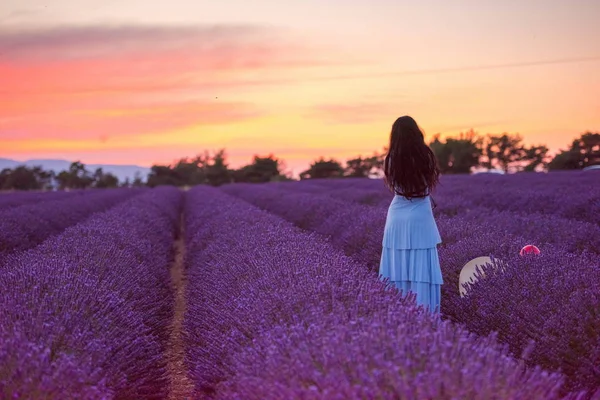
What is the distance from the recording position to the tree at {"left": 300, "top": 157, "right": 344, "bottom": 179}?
5062 cm

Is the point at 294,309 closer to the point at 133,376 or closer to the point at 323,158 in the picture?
the point at 133,376

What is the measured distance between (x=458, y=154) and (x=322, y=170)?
1168cm

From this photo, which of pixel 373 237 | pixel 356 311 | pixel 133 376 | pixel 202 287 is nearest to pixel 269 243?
pixel 202 287

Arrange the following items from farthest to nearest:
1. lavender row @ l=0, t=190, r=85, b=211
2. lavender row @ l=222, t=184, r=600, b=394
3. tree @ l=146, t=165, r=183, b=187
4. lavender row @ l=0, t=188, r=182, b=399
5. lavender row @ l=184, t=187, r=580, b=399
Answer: tree @ l=146, t=165, r=183, b=187, lavender row @ l=0, t=190, r=85, b=211, lavender row @ l=222, t=184, r=600, b=394, lavender row @ l=0, t=188, r=182, b=399, lavender row @ l=184, t=187, r=580, b=399

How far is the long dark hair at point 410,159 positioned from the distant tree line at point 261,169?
150 ft

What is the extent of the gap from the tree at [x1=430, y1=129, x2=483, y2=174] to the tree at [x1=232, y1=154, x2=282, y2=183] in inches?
503

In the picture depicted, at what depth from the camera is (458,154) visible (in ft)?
178

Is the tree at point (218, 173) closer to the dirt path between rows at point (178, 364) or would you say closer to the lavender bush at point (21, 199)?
the lavender bush at point (21, 199)

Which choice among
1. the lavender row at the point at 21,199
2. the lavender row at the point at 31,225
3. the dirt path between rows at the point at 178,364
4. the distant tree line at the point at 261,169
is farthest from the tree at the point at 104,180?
the dirt path between rows at the point at 178,364

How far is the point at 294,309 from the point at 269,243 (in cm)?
201

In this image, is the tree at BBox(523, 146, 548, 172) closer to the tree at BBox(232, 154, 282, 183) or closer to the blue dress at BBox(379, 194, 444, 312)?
the tree at BBox(232, 154, 282, 183)

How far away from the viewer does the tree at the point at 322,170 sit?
50.6m

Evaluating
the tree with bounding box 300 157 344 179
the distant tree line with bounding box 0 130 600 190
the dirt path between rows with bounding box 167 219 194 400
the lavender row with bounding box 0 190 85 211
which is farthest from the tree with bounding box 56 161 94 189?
the dirt path between rows with bounding box 167 219 194 400

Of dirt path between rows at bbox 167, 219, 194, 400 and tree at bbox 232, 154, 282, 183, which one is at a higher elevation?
tree at bbox 232, 154, 282, 183
